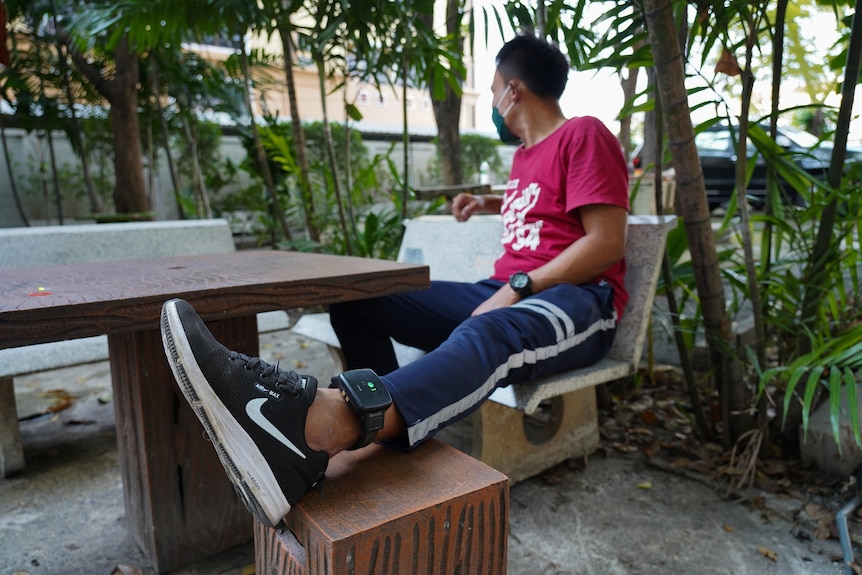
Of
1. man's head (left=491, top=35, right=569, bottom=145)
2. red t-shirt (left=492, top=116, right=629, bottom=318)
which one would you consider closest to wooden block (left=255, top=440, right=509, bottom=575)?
red t-shirt (left=492, top=116, right=629, bottom=318)

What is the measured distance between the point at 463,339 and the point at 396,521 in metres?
0.50

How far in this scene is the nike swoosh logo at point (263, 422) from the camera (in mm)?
983

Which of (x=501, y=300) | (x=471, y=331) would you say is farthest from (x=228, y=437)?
(x=501, y=300)

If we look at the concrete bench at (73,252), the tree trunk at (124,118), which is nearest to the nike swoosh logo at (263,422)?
the concrete bench at (73,252)

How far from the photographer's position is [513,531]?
1.75 m

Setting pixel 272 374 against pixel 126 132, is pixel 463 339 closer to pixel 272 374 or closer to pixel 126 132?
pixel 272 374

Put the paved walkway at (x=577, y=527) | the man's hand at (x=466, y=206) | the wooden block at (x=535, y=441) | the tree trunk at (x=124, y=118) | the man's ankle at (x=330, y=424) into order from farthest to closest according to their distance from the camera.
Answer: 1. the tree trunk at (x=124, y=118)
2. the man's hand at (x=466, y=206)
3. the wooden block at (x=535, y=441)
4. the paved walkway at (x=577, y=527)
5. the man's ankle at (x=330, y=424)

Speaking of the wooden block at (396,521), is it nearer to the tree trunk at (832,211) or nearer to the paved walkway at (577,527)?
the paved walkway at (577,527)

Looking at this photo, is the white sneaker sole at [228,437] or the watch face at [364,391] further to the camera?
the watch face at [364,391]

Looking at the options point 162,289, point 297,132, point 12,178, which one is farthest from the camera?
point 12,178

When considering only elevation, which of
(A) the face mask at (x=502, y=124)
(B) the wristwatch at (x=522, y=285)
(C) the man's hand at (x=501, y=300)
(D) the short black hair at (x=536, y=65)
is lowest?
(C) the man's hand at (x=501, y=300)

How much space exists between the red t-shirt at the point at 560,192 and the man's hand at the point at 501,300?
0.20 m

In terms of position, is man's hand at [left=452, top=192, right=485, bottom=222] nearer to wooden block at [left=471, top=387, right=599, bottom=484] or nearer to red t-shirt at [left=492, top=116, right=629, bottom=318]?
red t-shirt at [left=492, top=116, right=629, bottom=318]

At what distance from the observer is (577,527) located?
5.82ft
